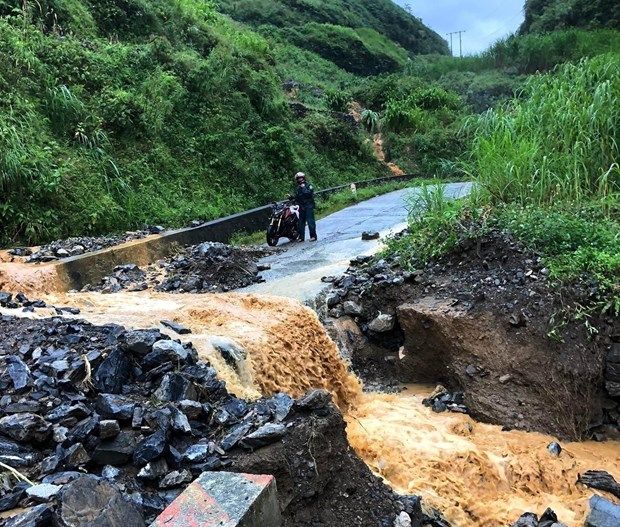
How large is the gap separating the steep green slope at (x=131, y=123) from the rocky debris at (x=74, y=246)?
0.68 meters

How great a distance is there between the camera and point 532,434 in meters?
5.91

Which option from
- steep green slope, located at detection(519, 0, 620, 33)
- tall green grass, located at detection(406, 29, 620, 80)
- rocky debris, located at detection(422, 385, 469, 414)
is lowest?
rocky debris, located at detection(422, 385, 469, 414)

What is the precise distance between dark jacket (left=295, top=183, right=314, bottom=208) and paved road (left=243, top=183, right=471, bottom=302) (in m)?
0.78

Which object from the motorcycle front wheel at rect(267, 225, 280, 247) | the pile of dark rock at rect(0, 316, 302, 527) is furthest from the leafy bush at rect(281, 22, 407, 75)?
the pile of dark rock at rect(0, 316, 302, 527)

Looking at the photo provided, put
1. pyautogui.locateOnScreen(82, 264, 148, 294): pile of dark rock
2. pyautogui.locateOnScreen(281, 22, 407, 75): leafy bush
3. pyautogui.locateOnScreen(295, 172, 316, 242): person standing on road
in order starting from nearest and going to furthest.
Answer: pyautogui.locateOnScreen(82, 264, 148, 294): pile of dark rock
pyautogui.locateOnScreen(295, 172, 316, 242): person standing on road
pyautogui.locateOnScreen(281, 22, 407, 75): leafy bush

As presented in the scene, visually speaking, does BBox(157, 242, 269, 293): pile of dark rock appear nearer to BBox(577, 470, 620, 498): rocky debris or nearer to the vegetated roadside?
the vegetated roadside

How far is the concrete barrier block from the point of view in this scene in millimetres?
2449

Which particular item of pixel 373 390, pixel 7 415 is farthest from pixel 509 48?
pixel 7 415

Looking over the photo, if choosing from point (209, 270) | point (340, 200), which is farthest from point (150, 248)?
point (340, 200)

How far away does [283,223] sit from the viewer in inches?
453

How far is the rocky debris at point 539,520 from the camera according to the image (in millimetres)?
4152

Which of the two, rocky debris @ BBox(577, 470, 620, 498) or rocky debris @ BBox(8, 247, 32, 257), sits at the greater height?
rocky debris @ BBox(8, 247, 32, 257)

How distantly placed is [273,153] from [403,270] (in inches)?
400

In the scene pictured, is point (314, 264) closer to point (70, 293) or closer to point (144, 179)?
point (70, 293)
